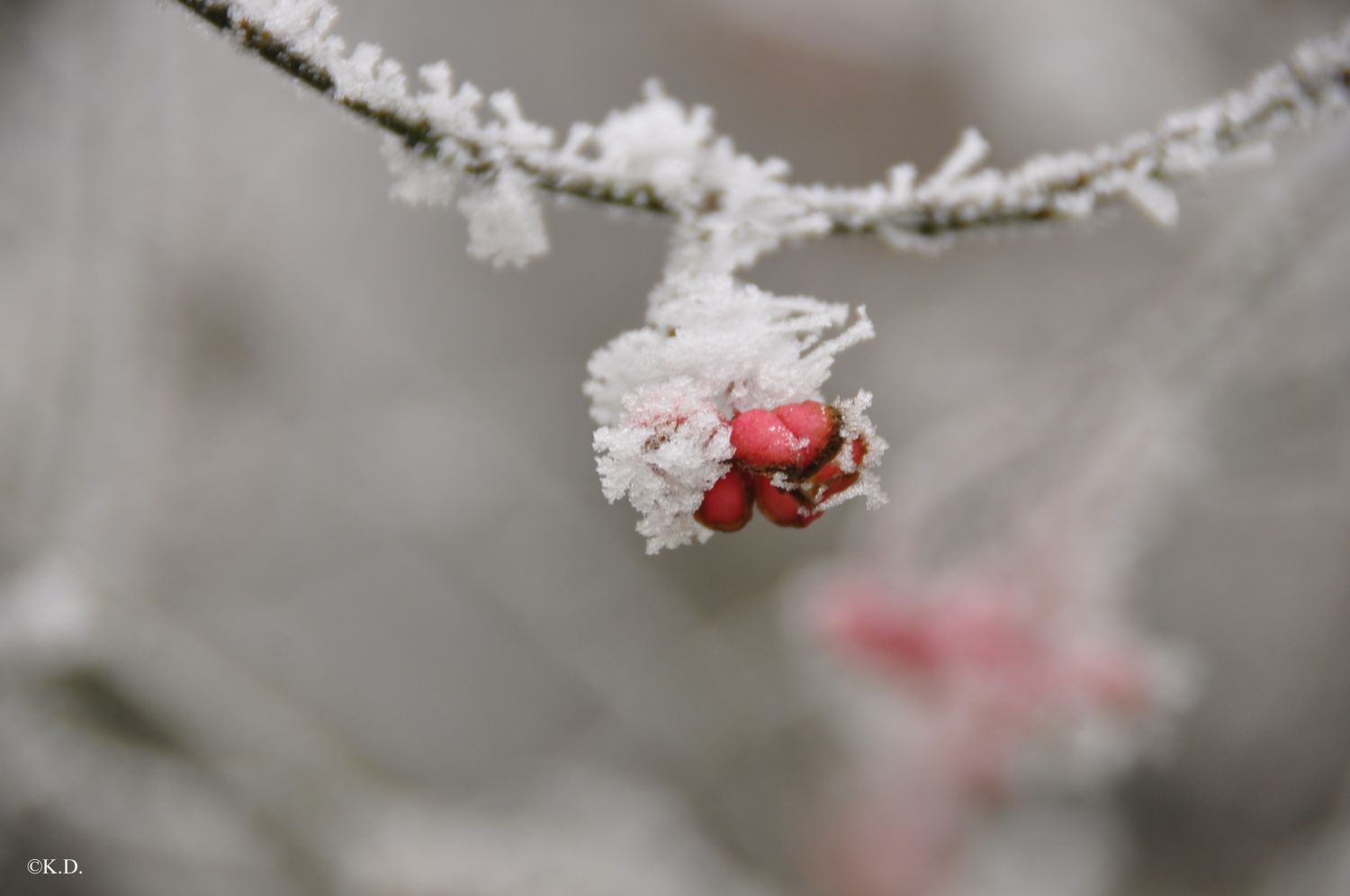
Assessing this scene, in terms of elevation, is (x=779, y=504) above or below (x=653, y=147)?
below

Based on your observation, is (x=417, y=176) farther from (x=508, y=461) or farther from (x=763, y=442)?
(x=508, y=461)

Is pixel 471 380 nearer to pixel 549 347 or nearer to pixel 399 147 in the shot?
pixel 549 347

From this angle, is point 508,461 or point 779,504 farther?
point 508,461

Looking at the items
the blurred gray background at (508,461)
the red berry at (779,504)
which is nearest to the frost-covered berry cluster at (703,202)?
the red berry at (779,504)

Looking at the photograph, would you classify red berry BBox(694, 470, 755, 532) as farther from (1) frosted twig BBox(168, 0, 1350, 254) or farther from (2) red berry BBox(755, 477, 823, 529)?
(1) frosted twig BBox(168, 0, 1350, 254)

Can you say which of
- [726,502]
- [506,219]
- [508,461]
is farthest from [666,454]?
[508,461]

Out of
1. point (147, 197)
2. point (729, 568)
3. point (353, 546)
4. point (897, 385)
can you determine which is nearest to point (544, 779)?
point (729, 568)

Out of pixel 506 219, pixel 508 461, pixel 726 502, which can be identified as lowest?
pixel 726 502
